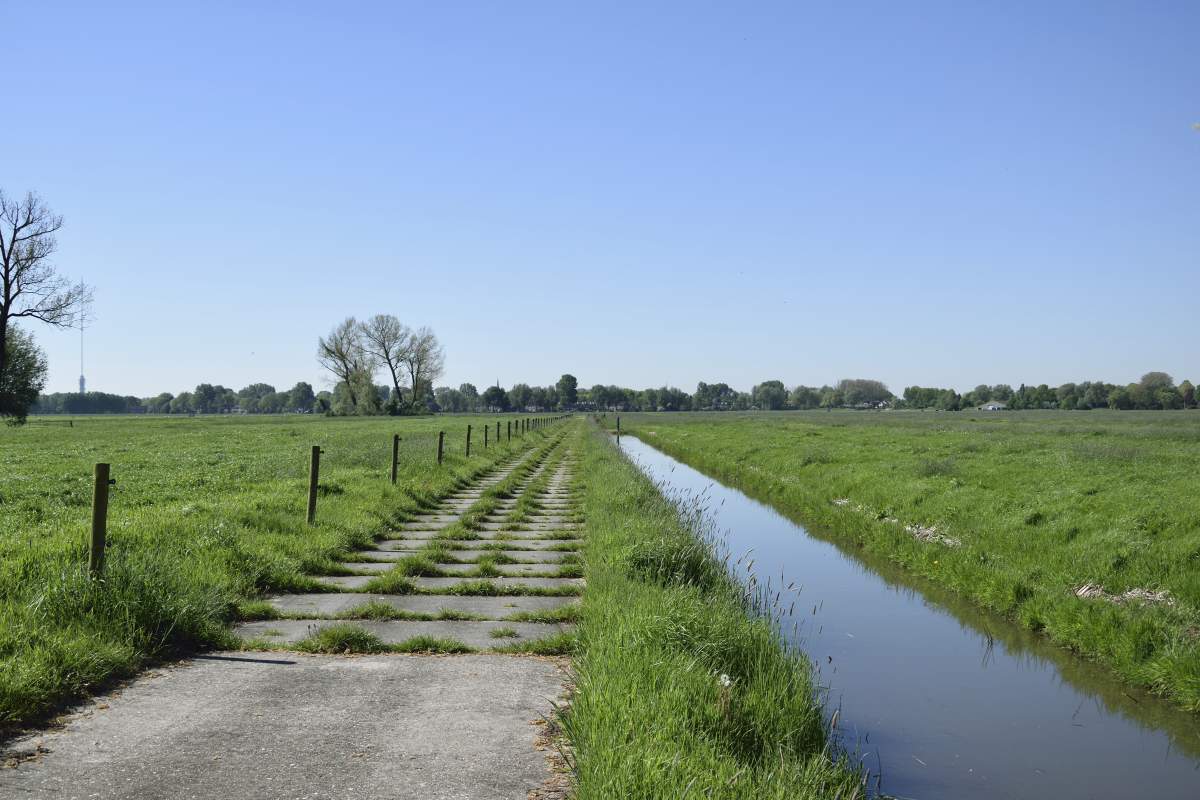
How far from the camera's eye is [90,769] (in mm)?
4117

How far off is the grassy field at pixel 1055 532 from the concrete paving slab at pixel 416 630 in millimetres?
5420

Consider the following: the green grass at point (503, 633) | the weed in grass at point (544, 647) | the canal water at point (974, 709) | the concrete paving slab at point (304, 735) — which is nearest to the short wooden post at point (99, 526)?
the concrete paving slab at point (304, 735)

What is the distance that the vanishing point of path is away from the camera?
4.01 m

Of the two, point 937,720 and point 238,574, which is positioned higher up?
point 238,574

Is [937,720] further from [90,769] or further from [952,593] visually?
[90,769]

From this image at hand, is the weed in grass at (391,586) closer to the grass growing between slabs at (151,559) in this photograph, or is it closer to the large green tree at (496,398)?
the grass growing between slabs at (151,559)

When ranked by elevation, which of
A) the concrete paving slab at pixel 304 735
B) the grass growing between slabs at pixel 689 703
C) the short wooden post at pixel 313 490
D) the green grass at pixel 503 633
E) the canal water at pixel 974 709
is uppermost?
the short wooden post at pixel 313 490

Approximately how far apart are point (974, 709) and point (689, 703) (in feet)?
12.0

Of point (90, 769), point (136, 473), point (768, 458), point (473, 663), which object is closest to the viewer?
point (90, 769)

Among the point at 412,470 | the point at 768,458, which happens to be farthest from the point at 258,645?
the point at 768,458

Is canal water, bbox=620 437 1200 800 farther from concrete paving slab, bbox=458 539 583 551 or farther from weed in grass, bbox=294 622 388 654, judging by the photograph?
weed in grass, bbox=294 622 388 654

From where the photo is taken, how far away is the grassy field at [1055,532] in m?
8.37

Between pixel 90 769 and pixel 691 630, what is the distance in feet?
12.3

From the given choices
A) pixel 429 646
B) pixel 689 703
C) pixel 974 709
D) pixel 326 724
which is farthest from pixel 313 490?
pixel 974 709
